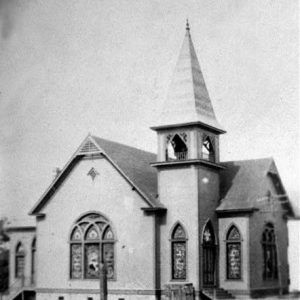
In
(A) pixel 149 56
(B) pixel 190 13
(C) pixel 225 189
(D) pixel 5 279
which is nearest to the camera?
(B) pixel 190 13

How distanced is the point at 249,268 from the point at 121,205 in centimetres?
617

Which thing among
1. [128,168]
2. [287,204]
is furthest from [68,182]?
[287,204]

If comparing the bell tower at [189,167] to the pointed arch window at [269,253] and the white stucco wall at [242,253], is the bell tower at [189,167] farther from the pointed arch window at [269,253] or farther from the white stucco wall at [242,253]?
the pointed arch window at [269,253]

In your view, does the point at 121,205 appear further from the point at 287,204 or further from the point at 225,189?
the point at 287,204

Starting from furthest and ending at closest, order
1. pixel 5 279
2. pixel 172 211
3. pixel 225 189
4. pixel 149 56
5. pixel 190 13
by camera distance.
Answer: pixel 5 279, pixel 225 189, pixel 172 211, pixel 149 56, pixel 190 13

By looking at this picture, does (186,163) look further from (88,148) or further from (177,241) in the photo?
(88,148)

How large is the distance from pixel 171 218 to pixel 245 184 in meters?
4.19

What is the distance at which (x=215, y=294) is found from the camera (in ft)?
104

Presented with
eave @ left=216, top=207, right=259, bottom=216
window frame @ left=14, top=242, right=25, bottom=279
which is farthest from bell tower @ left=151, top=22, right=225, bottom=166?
window frame @ left=14, top=242, right=25, bottom=279

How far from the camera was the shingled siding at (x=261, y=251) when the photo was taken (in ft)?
109

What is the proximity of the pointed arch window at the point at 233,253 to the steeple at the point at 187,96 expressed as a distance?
463 centimetres

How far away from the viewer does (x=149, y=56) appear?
3003cm

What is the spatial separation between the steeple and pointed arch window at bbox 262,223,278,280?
516 cm

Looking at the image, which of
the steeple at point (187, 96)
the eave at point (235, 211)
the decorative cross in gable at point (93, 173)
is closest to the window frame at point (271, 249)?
the eave at point (235, 211)
